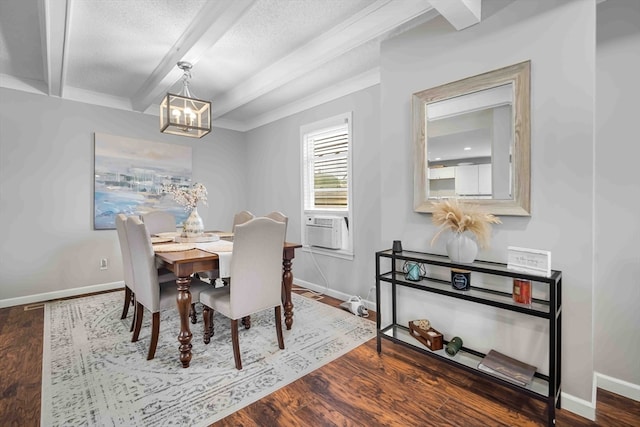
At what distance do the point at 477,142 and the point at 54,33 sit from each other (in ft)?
10.3

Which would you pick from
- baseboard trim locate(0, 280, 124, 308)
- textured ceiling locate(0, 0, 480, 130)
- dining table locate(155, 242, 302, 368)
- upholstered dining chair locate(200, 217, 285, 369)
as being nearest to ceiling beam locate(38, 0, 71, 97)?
textured ceiling locate(0, 0, 480, 130)

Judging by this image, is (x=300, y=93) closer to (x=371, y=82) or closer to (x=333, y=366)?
(x=371, y=82)

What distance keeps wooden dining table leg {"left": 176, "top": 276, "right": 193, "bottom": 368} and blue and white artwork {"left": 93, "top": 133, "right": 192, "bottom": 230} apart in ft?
7.89

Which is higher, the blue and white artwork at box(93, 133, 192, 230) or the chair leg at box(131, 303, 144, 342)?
the blue and white artwork at box(93, 133, 192, 230)

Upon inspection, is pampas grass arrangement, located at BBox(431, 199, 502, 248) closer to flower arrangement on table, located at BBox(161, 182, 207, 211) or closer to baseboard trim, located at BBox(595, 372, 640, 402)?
baseboard trim, located at BBox(595, 372, 640, 402)

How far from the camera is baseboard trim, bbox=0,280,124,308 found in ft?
10.9

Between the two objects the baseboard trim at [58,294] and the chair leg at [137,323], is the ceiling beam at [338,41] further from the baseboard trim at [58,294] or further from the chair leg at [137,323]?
the baseboard trim at [58,294]

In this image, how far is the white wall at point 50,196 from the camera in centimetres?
332

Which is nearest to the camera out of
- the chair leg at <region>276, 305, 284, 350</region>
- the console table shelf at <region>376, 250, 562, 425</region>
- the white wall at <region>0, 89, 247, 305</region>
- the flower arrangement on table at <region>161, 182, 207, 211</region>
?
the console table shelf at <region>376, 250, 562, 425</region>

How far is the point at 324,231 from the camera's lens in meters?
3.66

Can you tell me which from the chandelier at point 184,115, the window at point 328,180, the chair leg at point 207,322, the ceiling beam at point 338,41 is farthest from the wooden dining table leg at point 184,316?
the ceiling beam at point 338,41

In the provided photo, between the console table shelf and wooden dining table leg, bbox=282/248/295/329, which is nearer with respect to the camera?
the console table shelf

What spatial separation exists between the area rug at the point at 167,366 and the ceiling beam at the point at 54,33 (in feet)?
7.85

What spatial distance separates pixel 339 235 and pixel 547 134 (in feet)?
7.25
